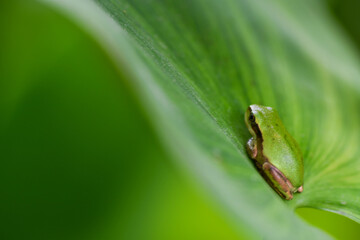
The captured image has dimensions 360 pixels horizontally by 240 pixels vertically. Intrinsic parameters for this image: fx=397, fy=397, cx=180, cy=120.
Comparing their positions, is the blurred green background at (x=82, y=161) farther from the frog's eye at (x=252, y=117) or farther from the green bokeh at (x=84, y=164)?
A: the frog's eye at (x=252, y=117)

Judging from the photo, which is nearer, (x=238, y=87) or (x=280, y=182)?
(x=280, y=182)

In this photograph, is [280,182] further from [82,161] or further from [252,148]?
[82,161]

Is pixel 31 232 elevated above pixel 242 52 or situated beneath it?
situated beneath

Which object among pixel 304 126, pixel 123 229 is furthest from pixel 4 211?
pixel 304 126

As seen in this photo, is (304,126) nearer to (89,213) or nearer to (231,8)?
(231,8)

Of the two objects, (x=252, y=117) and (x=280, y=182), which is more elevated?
(x=252, y=117)

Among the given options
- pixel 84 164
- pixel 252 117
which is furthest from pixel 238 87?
pixel 84 164
